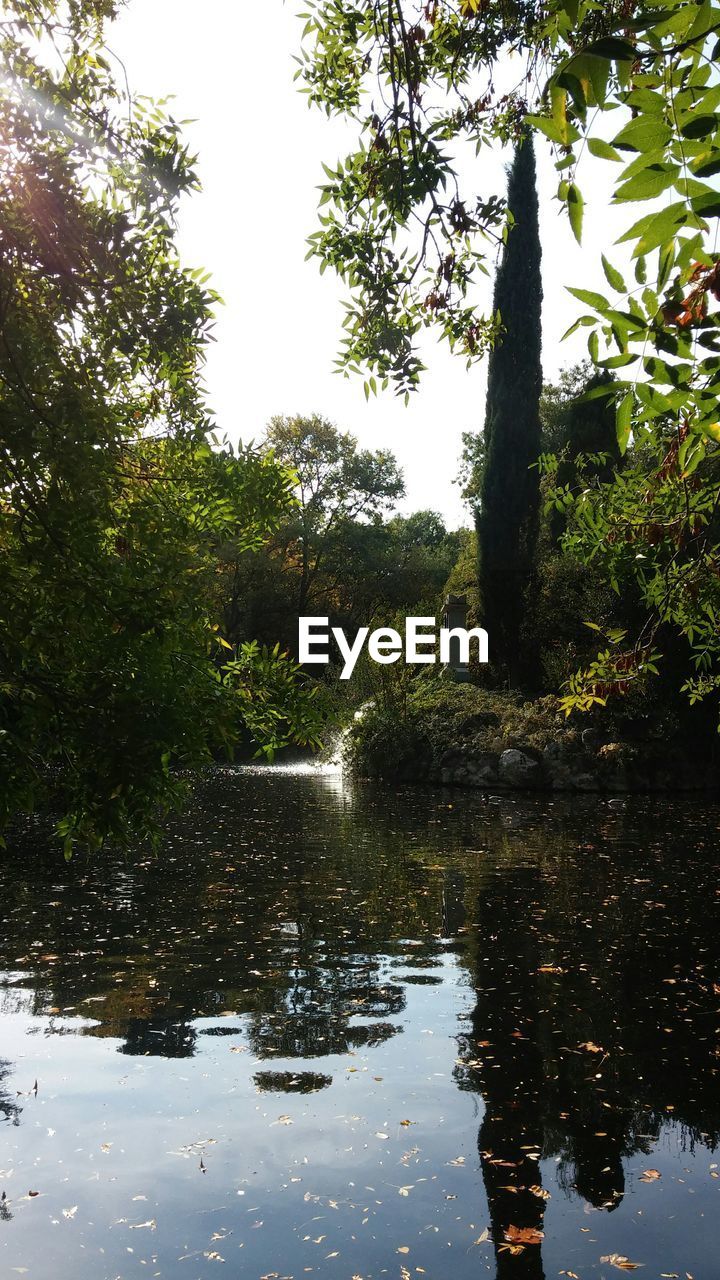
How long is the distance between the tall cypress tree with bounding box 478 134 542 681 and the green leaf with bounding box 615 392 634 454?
25757 mm

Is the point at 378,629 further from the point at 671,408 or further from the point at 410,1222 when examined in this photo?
the point at 671,408

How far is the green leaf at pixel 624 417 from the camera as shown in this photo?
177 cm

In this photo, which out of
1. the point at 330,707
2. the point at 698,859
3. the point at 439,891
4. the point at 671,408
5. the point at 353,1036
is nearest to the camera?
the point at 671,408

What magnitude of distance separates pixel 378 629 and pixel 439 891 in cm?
1582

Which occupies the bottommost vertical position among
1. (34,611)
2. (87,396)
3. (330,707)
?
(330,707)

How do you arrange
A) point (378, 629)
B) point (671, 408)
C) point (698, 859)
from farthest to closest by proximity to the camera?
point (378, 629) < point (698, 859) < point (671, 408)

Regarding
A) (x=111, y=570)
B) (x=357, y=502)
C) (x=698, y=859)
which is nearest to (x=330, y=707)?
(x=111, y=570)

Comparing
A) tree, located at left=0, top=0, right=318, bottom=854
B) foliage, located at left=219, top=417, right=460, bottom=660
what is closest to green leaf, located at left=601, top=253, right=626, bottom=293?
tree, located at left=0, top=0, right=318, bottom=854

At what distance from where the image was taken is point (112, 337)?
455 cm

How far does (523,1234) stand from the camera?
12.1ft

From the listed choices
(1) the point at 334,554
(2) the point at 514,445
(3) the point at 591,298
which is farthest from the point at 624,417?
(1) the point at 334,554

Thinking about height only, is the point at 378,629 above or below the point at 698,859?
above

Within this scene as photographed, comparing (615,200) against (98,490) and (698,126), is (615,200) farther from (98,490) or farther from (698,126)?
(98,490)

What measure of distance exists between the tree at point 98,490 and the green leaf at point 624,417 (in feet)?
7.03
